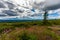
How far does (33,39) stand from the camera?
34.0 ft

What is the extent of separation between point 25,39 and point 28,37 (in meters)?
0.23

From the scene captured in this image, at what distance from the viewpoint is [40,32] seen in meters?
11.9

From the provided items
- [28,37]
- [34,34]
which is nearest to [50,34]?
[34,34]

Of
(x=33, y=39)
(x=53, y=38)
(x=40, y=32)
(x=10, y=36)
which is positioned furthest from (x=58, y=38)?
(x=10, y=36)

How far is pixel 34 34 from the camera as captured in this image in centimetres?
1117

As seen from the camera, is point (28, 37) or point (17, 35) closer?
point (28, 37)

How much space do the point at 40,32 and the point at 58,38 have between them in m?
1.28

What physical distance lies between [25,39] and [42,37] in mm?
1438

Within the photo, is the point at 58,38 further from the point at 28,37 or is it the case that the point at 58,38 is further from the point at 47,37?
the point at 28,37

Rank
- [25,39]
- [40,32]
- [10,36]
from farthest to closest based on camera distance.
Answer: [40,32], [10,36], [25,39]

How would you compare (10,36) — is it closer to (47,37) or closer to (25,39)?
(25,39)

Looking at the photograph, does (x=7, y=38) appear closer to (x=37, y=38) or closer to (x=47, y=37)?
(x=37, y=38)

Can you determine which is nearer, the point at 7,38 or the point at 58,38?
the point at 7,38

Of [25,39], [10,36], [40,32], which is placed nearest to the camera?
[25,39]
